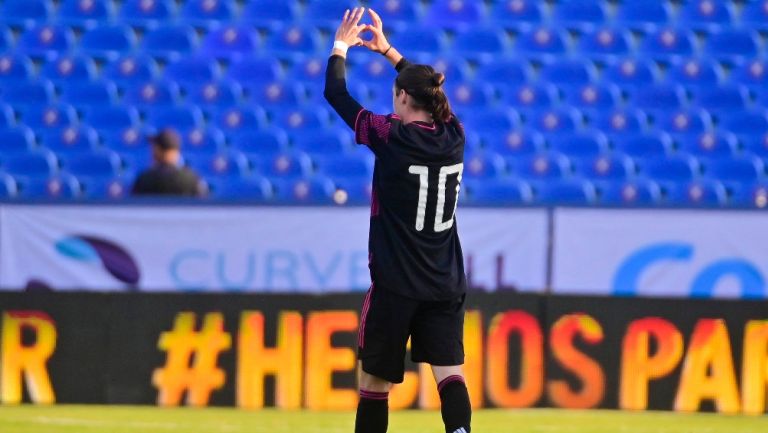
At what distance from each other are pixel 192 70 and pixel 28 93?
4.96ft

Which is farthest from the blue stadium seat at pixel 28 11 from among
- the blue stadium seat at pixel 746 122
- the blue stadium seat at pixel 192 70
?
the blue stadium seat at pixel 746 122

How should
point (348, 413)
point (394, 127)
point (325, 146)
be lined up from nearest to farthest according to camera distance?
point (394, 127)
point (348, 413)
point (325, 146)

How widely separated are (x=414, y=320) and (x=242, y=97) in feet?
25.4

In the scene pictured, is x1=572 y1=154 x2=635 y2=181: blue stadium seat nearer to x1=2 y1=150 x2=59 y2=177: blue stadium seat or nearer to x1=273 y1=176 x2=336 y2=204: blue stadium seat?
x1=273 y1=176 x2=336 y2=204: blue stadium seat

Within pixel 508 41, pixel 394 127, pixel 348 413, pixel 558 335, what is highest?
pixel 508 41

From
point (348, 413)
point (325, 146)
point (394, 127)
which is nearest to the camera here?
point (394, 127)

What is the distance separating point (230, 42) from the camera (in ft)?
41.0

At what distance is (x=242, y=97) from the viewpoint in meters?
12.2

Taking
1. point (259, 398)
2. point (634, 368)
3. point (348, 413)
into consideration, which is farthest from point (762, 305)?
point (259, 398)

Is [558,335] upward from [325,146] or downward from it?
downward

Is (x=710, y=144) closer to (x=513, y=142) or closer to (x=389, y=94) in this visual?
(x=513, y=142)

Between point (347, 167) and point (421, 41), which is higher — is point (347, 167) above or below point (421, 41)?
below

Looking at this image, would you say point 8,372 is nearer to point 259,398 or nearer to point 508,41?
point 259,398

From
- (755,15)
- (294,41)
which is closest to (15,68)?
(294,41)
